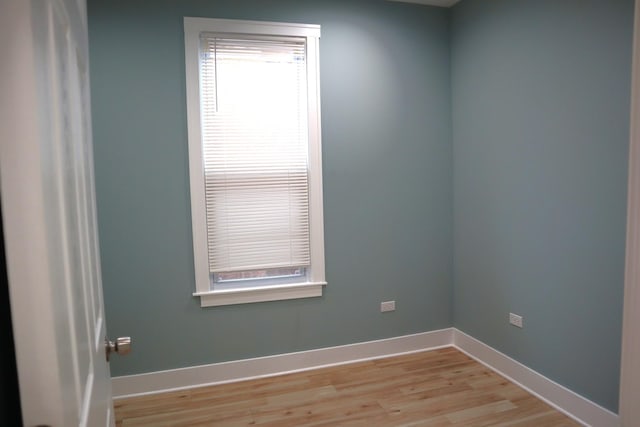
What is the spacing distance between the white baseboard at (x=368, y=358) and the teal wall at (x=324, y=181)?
7cm

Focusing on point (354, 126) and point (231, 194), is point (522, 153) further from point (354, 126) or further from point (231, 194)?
point (231, 194)

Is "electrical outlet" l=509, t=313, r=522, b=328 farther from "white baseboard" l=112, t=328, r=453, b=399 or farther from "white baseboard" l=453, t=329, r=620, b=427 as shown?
"white baseboard" l=112, t=328, r=453, b=399

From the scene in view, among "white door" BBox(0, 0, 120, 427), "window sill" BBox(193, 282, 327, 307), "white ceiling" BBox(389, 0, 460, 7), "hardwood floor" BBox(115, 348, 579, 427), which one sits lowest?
"hardwood floor" BBox(115, 348, 579, 427)

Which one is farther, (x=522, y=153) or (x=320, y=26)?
(x=320, y=26)

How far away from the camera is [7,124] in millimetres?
428

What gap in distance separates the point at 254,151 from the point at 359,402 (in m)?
1.82

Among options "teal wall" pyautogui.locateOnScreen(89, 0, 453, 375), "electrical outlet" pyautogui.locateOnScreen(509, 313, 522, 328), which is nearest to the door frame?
"electrical outlet" pyautogui.locateOnScreen(509, 313, 522, 328)

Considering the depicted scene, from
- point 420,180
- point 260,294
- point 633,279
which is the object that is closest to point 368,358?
point 260,294

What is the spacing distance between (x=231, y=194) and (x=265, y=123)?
22.0 inches

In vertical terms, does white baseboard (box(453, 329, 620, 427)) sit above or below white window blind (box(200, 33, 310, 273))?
below

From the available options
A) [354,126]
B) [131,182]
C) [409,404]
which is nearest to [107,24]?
[131,182]

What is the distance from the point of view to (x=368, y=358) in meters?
3.25

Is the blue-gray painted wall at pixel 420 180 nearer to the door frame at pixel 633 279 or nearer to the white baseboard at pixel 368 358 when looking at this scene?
the white baseboard at pixel 368 358

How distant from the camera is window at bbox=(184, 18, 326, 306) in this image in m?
2.82
